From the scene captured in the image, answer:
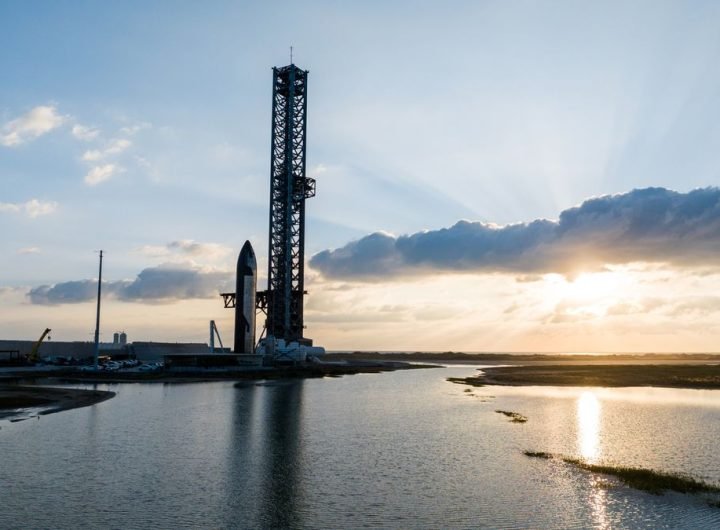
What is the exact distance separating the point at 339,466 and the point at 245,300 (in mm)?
106335

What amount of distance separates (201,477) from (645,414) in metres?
45.3

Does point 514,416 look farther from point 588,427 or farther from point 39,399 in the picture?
point 39,399

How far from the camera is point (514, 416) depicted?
57406mm

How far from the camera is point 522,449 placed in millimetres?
40094

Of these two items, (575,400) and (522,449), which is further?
(575,400)

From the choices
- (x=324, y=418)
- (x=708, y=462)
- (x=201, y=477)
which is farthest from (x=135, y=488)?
(x=708, y=462)

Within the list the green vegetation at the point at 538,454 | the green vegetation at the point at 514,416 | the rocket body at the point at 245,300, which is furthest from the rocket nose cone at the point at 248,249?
the green vegetation at the point at 538,454

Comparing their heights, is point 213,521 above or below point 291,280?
below

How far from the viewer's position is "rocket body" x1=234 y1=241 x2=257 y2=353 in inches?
5394

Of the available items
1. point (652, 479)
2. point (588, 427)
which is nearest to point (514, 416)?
point (588, 427)

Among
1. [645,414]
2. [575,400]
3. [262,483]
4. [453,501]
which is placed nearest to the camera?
[453,501]

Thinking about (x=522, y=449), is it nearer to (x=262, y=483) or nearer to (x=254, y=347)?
(x=262, y=483)

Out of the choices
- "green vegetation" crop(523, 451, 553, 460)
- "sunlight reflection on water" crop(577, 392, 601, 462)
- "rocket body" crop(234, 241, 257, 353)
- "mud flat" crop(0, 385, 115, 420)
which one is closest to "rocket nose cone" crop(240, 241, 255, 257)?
"rocket body" crop(234, 241, 257, 353)

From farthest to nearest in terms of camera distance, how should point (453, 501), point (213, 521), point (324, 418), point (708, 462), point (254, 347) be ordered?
point (254, 347) < point (324, 418) < point (708, 462) < point (453, 501) < point (213, 521)
